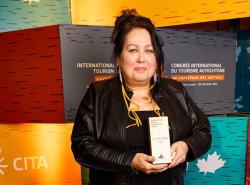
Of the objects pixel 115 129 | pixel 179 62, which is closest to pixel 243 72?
pixel 179 62

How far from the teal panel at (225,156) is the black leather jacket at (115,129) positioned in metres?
0.52

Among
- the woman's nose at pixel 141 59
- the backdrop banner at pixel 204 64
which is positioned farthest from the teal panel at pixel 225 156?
the woman's nose at pixel 141 59

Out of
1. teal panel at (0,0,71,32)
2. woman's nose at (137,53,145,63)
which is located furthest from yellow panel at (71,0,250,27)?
woman's nose at (137,53,145,63)

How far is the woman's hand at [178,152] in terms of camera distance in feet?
3.04

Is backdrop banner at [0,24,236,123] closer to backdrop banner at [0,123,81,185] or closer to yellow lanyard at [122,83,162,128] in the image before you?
backdrop banner at [0,123,81,185]

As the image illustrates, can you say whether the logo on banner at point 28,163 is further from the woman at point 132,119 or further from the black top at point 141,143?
the black top at point 141,143

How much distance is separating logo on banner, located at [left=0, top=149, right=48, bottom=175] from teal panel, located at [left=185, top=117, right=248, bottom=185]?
83cm

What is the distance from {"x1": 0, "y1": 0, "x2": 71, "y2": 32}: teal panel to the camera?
4.96 ft

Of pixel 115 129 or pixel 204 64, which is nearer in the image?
pixel 115 129

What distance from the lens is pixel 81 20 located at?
1572 millimetres

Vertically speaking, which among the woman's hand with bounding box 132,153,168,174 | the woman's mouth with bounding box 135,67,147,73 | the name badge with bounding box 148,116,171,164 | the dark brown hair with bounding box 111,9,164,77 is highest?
the dark brown hair with bounding box 111,9,164,77

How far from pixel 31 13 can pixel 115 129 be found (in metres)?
0.95

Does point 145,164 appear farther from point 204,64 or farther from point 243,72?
point 243,72

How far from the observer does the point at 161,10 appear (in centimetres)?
159
